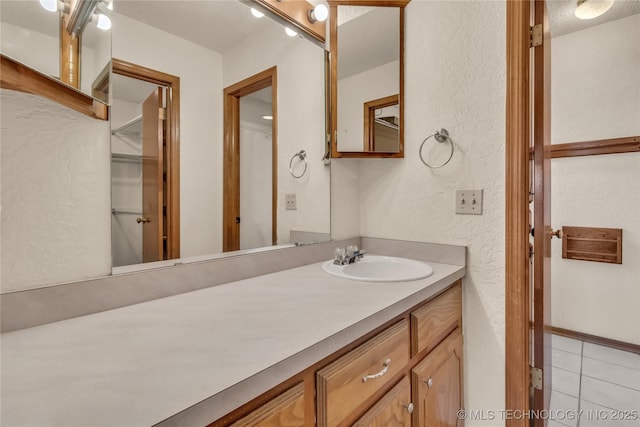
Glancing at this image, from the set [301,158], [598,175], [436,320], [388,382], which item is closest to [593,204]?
[598,175]

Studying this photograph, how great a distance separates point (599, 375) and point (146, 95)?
2860 mm

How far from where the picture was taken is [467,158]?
134 cm

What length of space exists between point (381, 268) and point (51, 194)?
4.07ft

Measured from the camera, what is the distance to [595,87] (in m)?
2.37

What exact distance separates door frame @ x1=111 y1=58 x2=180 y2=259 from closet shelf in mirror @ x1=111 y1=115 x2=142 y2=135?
0.08 meters

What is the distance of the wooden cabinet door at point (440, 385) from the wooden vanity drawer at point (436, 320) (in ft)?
0.15

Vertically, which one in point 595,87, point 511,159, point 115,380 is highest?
point 595,87

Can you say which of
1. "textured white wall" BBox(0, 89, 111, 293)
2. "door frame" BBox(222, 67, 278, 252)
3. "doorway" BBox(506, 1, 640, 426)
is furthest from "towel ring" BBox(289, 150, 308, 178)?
"doorway" BBox(506, 1, 640, 426)

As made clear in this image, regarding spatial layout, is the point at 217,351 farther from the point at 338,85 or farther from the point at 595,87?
the point at 595,87

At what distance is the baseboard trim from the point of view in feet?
7.34

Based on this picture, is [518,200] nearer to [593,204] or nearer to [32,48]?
[32,48]

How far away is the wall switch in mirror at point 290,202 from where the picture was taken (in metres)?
1.39

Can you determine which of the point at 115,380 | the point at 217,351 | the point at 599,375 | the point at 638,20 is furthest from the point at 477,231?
the point at 638,20

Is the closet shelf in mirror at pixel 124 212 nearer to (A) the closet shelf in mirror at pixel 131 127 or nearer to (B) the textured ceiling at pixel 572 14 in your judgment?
(A) the closet shelf in mirror at pixel 131 127
